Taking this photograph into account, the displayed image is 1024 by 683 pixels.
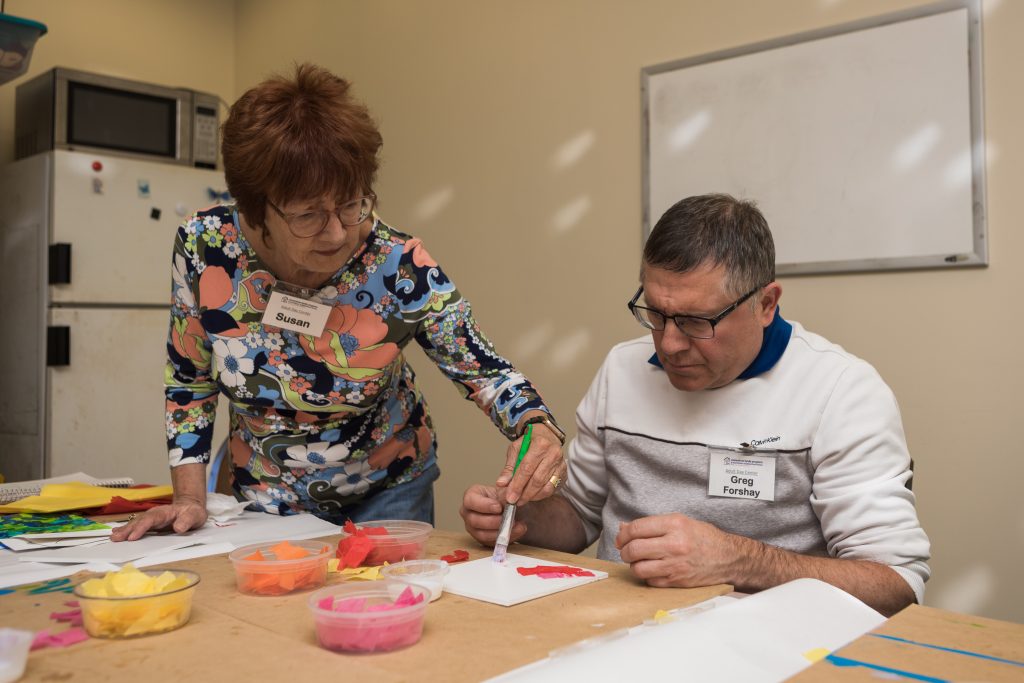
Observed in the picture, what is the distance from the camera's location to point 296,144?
1.36m

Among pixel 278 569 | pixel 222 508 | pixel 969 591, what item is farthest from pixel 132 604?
pixel 969 591

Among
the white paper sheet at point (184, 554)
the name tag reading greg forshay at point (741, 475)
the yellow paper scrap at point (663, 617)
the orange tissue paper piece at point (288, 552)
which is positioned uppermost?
the name tag reading greg forshay at point (741, 475)

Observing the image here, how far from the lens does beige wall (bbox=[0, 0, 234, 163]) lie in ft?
12.8

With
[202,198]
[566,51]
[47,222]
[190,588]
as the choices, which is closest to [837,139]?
[566,51]

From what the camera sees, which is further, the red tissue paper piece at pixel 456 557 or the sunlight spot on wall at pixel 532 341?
the sunlight spot on wall at pixel 532 341

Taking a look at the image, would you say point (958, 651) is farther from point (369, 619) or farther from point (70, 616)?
point (70, 616)

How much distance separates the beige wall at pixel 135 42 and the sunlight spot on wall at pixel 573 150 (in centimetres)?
224

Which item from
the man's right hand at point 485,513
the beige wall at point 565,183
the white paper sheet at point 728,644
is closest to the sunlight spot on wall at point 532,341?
the beige wall at point 565,183

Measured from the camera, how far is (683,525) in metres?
1.24

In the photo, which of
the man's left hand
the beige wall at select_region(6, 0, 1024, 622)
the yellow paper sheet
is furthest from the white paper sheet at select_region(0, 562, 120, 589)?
the beige wall at select_region(6, 0, 1024, 622)

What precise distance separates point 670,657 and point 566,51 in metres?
2.76

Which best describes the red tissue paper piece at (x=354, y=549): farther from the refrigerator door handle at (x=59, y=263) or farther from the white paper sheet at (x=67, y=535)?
the refrigerator door handle at (x=59, y=263)

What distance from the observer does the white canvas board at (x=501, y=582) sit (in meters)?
1.14

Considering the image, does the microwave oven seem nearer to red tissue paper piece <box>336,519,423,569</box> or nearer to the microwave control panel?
the microwave control panel
